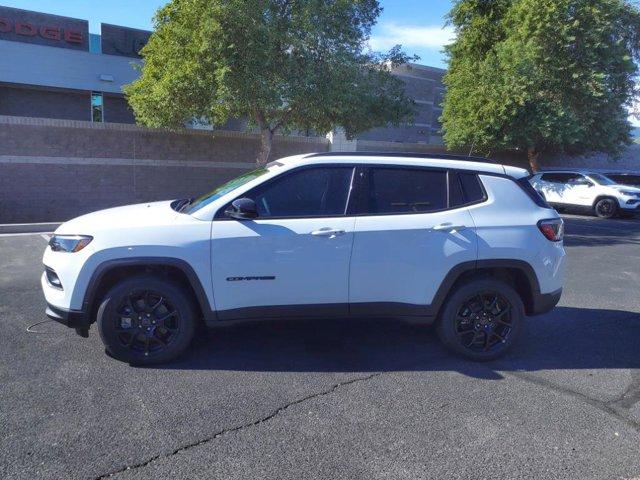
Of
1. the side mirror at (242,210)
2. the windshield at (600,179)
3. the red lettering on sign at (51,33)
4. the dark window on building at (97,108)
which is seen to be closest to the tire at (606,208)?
the windshield at (600,179)

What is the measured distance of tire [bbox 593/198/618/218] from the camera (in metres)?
19.0

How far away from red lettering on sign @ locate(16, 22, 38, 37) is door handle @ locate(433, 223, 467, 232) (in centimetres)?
2167

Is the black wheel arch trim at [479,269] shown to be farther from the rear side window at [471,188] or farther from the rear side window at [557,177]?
the rear side window at [557,177]

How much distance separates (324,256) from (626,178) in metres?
19.9

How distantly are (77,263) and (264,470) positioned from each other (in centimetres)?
228

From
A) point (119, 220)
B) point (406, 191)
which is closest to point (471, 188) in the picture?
point (406, 191)

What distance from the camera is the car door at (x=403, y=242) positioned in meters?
4.55

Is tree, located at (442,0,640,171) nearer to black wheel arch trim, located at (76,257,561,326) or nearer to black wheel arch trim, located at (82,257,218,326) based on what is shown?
black wheel arch trim, located at (76,257,561,326)

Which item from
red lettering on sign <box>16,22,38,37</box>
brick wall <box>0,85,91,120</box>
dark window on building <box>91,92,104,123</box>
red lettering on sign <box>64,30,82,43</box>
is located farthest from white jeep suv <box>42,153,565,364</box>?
brick wall <box>0,85,91,120</box>

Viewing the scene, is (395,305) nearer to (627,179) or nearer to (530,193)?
(530,193)

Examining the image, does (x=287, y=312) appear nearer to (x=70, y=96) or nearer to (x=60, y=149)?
(x=60, y=149)

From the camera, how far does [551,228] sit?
481cm

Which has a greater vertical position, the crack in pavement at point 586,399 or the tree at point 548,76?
the tree at point 548,76

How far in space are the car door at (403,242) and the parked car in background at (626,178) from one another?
18598mm
